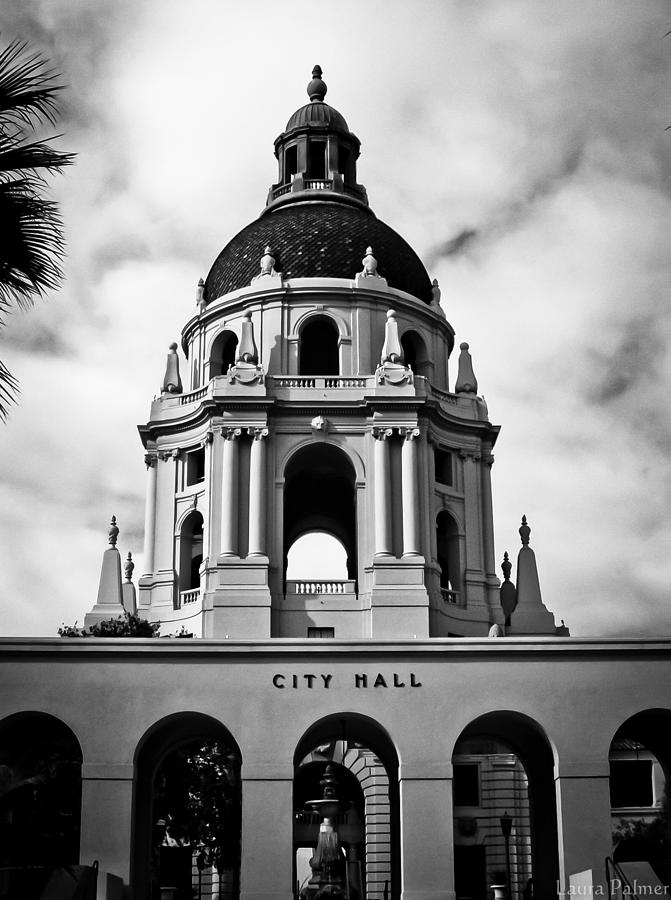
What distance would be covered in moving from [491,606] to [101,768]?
21.4m

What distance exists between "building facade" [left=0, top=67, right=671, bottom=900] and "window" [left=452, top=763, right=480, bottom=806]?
11cm

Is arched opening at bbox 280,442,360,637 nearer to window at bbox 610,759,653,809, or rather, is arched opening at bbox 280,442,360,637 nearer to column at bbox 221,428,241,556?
column at bbox 221,428,241,556

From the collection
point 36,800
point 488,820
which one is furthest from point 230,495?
point 488,820

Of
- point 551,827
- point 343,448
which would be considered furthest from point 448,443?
point 551,827

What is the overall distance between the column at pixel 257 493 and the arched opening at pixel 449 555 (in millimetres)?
Answer: 7212

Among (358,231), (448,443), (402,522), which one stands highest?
(358,231)

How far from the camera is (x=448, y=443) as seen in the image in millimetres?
56031

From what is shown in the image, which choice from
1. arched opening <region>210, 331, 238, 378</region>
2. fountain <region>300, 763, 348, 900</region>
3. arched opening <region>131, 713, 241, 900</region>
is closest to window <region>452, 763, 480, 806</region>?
arched opening <region>131, 713, 241, 900</region>

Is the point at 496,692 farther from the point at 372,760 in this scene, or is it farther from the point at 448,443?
the point at 372,760

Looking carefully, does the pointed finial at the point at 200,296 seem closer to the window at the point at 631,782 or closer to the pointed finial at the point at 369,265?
the pointed finial at the point at 369,265

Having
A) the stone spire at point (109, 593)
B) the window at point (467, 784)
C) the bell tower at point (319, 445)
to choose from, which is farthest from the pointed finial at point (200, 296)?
the window at point (467, 784)

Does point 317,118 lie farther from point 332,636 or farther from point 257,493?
point 332,636

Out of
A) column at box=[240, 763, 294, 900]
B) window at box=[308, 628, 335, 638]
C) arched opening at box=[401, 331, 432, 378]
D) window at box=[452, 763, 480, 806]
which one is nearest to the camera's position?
column at box=[240, 763, 294, 900]

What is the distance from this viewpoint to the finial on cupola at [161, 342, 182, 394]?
192ft
